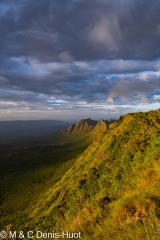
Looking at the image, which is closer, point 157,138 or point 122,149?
point 157,138

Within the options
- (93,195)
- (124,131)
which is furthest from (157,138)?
(93,195)

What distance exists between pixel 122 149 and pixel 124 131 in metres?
4.27

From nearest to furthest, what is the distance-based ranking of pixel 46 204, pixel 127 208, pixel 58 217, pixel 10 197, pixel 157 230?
pixel 157 230 → pixel 127 208 → pixel 58 217 → pixel 46 204 → pixel 10 197

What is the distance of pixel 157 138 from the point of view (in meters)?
22.9

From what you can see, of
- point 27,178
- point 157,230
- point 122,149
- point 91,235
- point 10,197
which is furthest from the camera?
point 27,178

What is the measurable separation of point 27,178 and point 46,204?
64.2 metres

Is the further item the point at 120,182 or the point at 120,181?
the point at 120,181

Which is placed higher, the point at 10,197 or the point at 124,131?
the point at 124,131

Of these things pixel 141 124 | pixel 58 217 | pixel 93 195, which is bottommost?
pixel 58 217

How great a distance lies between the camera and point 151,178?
1703 cm

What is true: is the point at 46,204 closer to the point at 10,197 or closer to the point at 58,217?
the point at 58,217

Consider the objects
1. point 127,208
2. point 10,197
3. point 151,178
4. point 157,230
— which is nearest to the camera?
point 157,230

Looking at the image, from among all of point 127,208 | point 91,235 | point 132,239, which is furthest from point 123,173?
point 132,239

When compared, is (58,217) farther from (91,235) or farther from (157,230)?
(157,230)
